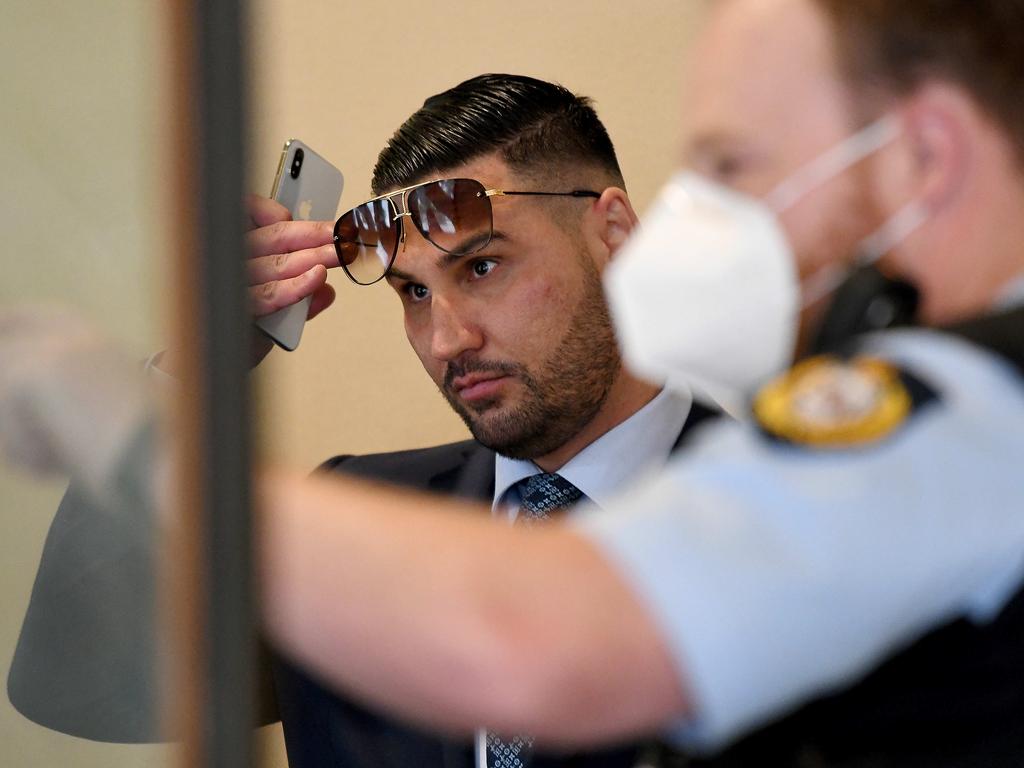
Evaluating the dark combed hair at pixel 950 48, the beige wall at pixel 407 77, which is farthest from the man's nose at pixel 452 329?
the dark combed hair at pixel 950 48

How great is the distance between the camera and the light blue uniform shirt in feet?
1.65

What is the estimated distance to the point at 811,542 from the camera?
1.69 ft

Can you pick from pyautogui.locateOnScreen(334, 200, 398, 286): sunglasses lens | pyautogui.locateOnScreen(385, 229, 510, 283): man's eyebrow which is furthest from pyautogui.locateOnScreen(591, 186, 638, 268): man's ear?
pyautogui.locateOnScreen(334, 200, 398, 286): sunglasses lens

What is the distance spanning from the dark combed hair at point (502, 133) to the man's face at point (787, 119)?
882mm

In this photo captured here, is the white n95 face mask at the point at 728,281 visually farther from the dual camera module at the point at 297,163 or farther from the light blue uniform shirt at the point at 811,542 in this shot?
the dual camera module at the point at 297,163

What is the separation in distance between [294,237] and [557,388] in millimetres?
341

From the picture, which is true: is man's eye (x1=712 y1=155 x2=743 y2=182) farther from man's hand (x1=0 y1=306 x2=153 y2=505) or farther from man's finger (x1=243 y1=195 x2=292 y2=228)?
man's finger (x1=243 y1=195 x2=292 y2=228)

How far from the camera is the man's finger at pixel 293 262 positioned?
1475 millimetres

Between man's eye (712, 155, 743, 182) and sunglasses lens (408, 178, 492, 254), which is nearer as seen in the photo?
man's eye (712, 155, 743, 182)

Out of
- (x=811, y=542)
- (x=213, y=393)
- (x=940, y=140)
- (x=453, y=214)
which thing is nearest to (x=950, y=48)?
(x=940, y=140)

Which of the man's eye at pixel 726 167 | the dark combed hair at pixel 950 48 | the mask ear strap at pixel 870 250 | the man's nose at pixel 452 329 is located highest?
the dark combed hair at pixel 950 48

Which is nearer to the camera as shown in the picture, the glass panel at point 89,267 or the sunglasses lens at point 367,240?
the glass panel at point 89,267

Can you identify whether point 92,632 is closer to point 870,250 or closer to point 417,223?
point 870,250

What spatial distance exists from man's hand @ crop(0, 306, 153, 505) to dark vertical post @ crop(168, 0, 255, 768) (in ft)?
0.19
